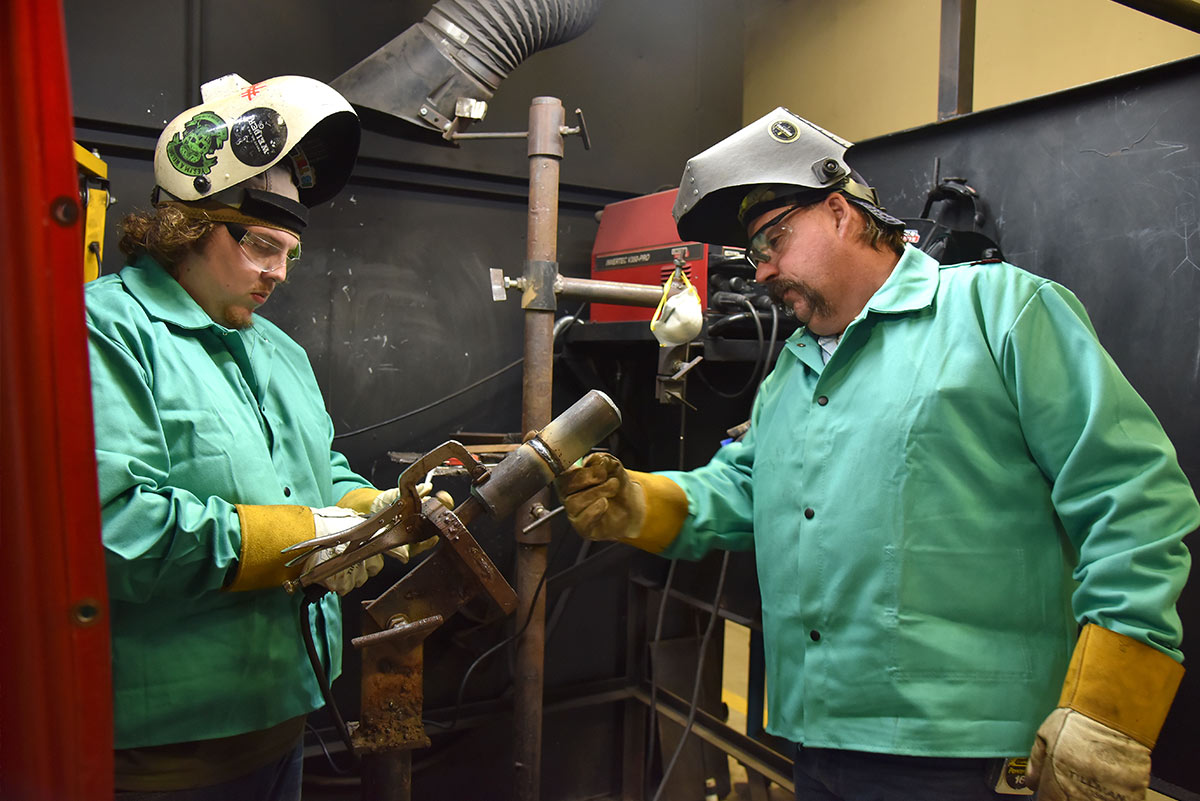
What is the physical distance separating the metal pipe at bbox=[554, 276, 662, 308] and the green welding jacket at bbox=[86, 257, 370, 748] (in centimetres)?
89

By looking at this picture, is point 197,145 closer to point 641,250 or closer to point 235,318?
point 235,318

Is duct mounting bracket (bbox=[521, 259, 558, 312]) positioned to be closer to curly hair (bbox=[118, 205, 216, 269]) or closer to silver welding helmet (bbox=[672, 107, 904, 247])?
A: silver welding helmet (bbox=[672, 107, 904, 247])

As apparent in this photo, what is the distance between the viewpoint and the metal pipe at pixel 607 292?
213 cm

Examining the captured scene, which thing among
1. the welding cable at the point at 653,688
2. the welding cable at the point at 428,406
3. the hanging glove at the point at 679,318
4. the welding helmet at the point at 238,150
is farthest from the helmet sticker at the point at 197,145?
the welding cable at the point at 653,688

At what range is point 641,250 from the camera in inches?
98.3

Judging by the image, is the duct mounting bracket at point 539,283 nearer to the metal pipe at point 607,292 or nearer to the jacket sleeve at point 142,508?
the metal pipe at point 607,292

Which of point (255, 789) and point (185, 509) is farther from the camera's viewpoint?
point (255, 789)

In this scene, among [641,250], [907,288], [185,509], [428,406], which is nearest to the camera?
[185,509]

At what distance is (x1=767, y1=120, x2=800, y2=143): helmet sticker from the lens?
150 cm

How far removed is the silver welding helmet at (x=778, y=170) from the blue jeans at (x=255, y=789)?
1283 millimetres

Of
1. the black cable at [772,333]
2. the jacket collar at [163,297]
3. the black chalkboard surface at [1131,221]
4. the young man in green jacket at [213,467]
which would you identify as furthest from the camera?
the black cable at [772,333]

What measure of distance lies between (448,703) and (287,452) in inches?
61.0

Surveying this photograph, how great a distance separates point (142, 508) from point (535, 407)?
118cm

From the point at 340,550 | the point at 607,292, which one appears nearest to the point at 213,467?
the point at 340,550
